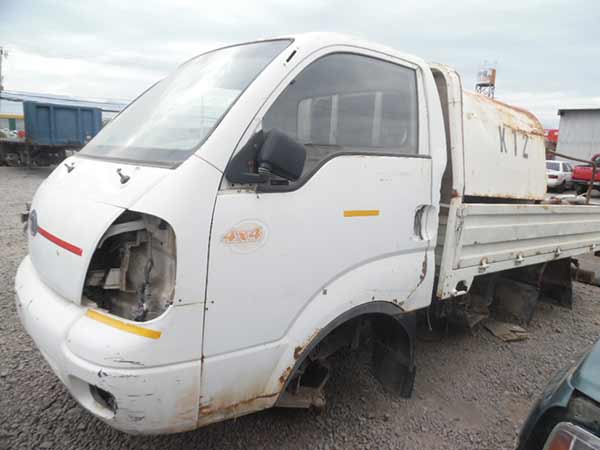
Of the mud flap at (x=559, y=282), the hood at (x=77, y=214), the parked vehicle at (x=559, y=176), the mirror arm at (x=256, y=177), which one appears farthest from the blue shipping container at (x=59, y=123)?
the parked vehicle at (x=559, y=176)

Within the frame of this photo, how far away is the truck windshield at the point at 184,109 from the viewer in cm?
197

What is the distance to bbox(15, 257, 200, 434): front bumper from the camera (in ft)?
5.37

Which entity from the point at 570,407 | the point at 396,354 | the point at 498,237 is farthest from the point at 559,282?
the point at 570,407

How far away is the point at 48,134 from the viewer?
1558cm

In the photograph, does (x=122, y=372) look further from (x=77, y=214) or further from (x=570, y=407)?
(x=570, y=407)

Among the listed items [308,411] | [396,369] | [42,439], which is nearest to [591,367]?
[396,369]

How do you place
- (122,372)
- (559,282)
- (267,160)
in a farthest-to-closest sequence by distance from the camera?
(559,282), (267,160), (122,372)

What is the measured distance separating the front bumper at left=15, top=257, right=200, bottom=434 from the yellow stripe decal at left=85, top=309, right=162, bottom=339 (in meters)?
0.02

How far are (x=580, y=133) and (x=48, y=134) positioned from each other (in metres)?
A: 24.7

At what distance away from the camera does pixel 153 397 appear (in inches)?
66.4

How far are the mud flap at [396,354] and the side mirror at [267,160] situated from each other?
1259 millimetres

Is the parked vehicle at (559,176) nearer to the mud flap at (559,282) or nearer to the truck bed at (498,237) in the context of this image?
the mud flap at (559,282)

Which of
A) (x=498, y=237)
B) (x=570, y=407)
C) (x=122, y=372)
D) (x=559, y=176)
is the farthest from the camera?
(x=559, y=176)

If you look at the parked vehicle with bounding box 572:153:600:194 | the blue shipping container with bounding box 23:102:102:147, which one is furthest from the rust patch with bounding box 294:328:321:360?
the parked vehicle with bounding box 572:153:600:194
